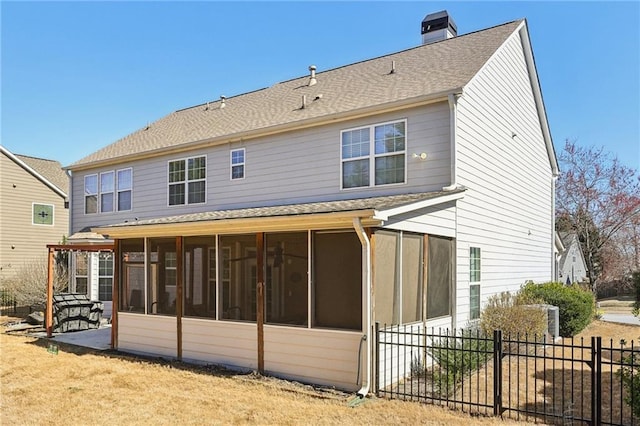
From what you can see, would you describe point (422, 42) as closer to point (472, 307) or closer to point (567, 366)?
point (472, 307)

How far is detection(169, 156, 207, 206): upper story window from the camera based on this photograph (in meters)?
14.5

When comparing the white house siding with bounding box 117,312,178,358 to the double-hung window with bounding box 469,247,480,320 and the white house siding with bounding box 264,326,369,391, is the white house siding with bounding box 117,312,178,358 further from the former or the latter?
the double-hung window with bounding box 469,247,480,320

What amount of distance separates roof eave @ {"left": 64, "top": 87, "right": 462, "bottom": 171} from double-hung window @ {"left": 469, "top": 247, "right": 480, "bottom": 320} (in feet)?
11.8

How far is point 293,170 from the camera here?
12.5 metres

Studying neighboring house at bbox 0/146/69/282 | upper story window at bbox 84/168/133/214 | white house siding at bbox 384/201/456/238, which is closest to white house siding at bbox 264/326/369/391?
white house siding at bbox 384/201/456/238

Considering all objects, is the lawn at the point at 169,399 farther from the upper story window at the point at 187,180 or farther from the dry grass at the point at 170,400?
the upper story window at the point at 187,180

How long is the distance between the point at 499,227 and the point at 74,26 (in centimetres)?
1257

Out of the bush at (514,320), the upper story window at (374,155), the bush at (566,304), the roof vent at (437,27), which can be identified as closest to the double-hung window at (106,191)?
the upper story window at (374,155)

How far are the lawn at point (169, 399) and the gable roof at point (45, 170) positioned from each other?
17766 millimetres

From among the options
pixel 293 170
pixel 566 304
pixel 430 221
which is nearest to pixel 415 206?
pixel 430 221

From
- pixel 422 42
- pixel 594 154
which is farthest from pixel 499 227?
pixel 594 154

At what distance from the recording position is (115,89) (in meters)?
16.2

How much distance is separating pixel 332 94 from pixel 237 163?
330 cm

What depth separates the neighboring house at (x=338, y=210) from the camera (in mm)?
8336
